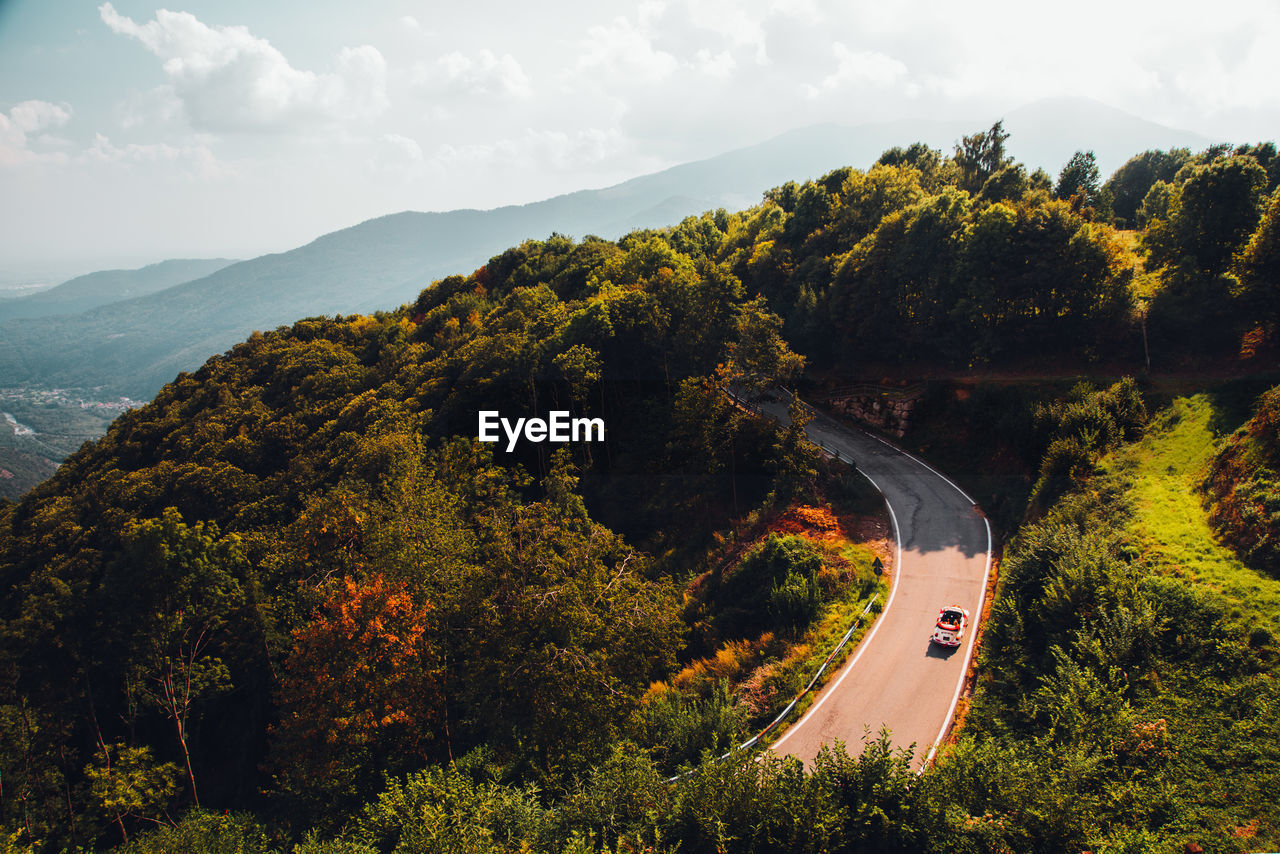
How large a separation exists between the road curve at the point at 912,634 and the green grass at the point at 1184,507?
638 cm

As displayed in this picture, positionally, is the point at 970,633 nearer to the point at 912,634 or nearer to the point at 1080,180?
the point at 912,634

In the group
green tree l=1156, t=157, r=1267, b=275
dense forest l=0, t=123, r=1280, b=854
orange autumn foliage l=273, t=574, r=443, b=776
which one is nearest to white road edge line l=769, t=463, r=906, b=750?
dense forest l=0, t=123, r=1280, b=854

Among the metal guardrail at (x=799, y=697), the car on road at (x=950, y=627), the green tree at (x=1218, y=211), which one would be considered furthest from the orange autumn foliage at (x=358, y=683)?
the green tree at (x=1218, y=211)

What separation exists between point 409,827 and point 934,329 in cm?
3667

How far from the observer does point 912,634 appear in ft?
77.3

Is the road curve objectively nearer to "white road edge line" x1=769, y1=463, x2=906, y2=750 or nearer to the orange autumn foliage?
"white road edge line" x1=769, y1=463, x2=906, y2=750

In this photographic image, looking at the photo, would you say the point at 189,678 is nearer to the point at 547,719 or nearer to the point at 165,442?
the point at 547,719

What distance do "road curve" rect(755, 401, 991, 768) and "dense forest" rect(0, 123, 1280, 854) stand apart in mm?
1367

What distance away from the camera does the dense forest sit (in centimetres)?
1417

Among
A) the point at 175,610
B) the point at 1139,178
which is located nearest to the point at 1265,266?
the point at 1139,178

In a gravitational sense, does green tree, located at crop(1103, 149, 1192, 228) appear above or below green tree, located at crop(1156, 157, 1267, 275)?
above

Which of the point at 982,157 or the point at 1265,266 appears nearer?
the point at 1265,266

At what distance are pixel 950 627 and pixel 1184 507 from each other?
8926 millimetres

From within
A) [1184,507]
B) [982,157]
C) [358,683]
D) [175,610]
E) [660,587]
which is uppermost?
[982,157]
